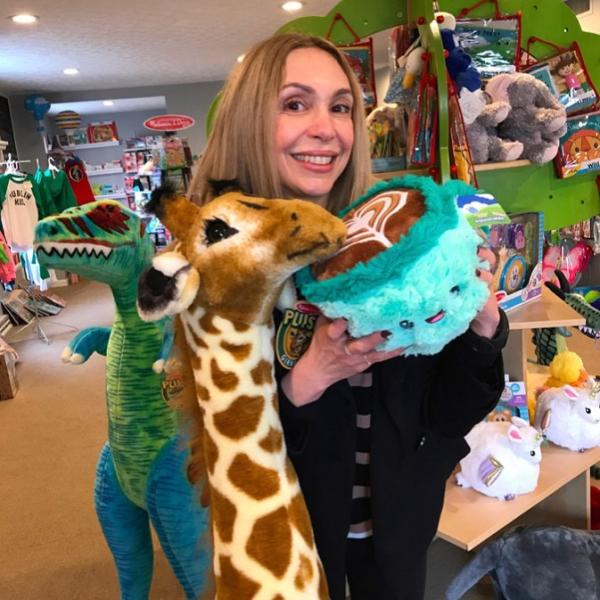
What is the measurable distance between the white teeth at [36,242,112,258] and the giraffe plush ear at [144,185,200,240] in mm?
393

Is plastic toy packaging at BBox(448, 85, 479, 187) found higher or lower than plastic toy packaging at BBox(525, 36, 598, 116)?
lower

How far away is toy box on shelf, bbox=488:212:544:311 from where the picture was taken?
145 cm

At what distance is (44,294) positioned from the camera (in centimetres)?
576

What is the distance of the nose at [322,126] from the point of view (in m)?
0.87

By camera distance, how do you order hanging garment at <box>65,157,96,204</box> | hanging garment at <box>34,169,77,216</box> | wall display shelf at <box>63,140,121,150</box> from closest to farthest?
hanging garment at <box>34,169,77,216</box>, hanging garment at <box>65,157,96,204</box>, wall display shelf at <box>63,140,121,150</box>

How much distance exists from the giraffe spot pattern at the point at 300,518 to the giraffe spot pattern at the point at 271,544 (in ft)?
0.07

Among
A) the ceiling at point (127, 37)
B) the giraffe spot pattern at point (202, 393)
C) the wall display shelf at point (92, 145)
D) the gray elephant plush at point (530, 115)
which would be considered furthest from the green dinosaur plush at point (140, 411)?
the wall display shelf at point (92, 145)

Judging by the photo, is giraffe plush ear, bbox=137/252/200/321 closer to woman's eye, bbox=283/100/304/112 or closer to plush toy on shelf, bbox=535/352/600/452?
woman's eye, bbox=283/100/304/112

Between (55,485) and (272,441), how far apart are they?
2248 mm

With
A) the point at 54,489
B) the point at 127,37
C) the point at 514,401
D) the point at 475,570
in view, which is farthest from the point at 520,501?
the point at 127,37

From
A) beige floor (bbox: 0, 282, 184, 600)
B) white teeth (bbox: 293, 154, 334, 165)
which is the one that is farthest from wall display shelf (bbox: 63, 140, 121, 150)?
white teeth (bbox: 293, 154, 334, 165)

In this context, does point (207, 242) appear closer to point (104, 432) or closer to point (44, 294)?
point (104, 432)

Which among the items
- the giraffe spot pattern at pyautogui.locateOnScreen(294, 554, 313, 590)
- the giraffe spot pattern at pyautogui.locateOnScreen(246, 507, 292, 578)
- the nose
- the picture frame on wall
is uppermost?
the picture frame on wall

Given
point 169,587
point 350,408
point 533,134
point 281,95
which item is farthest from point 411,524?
point 169,587
